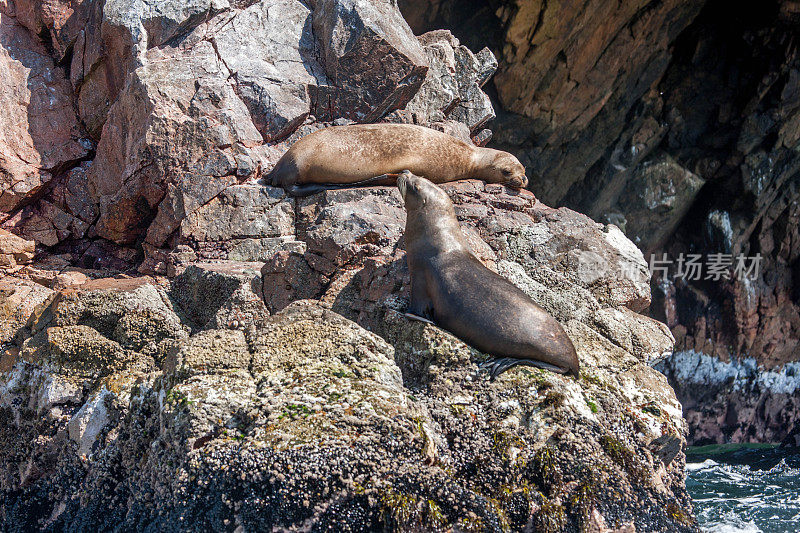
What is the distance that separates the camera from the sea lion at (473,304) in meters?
4.07

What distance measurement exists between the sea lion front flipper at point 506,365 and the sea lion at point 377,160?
3.16 m

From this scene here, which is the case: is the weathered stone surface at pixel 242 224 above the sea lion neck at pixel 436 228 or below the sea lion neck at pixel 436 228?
below

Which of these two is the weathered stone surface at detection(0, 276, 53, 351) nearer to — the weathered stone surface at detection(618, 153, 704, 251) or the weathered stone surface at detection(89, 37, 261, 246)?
the weathered stone surface at detection(89, 37, 261, 246)

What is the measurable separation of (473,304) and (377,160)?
2.91 m

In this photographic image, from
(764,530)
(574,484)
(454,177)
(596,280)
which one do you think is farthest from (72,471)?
(764,530)

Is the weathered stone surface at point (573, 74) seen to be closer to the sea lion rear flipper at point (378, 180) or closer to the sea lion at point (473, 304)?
the sea lion rear flipper at point (378, 180)

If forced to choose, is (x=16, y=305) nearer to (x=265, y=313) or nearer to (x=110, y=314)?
(x=110, y=314)

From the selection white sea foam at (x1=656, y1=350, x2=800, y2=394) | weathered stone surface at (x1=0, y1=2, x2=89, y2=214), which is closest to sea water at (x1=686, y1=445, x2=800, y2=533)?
white sea foam at (x1=656, y1=350, x2=800, y2=394)

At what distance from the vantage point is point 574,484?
3455 millimetres

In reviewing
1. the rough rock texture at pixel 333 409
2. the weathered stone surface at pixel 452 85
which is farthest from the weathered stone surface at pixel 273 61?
the rough rock texture at pixel 333 409

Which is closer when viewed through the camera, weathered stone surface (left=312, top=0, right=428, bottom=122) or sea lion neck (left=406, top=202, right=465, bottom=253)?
sea lion neck (left=406, top=202, right=465, bottom=253)

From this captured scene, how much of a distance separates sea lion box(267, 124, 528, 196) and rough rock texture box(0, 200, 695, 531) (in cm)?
137

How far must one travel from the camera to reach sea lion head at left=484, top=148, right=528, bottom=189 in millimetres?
6988

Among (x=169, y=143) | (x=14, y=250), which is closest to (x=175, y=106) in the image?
(x=169, y=143)
